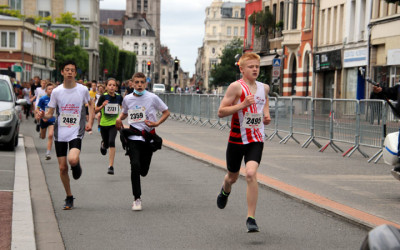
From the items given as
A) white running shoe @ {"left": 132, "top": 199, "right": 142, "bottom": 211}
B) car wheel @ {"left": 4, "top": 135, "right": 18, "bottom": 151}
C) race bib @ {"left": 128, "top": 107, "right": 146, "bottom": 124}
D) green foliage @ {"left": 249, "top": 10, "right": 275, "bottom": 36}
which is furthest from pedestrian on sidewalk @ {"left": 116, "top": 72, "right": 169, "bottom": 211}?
green foliage @ {"left": 249, "top": 10, "right": 275, "bottom": 36}

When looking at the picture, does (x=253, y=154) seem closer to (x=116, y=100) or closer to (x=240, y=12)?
(x=116, y=100)

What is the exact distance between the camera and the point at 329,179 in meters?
12.7

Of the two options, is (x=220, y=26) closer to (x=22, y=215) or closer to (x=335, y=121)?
(x=335, y=121)

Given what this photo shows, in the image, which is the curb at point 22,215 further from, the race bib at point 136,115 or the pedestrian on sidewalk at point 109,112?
the pedestrian on sidewalk at point 109,112

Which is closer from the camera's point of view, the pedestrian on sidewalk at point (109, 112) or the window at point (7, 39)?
the pedestrian on sidewalk at point (109, 112)

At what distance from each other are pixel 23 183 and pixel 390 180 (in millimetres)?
5888

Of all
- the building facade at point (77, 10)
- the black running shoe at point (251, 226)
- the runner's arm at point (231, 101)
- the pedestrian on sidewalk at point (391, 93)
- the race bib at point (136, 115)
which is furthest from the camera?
the building facade at point (77, 10)

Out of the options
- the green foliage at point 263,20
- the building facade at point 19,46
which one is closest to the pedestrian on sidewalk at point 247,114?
the green foliage at point 263,20

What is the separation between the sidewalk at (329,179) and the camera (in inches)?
364

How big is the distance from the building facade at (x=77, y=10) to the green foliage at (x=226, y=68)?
17961mm

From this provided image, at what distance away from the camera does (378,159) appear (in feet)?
53.5

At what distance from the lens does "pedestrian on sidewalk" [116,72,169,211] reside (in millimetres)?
9570

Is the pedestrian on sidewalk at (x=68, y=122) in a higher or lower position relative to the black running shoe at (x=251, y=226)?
higher

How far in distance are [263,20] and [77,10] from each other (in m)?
58.6
